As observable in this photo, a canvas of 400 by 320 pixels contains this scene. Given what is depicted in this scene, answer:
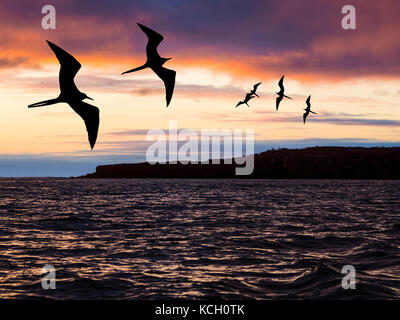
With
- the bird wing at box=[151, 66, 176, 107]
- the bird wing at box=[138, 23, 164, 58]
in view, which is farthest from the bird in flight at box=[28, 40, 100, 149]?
the bird wing at box=[138, 23, 164, 58]

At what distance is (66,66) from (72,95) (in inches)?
20.6

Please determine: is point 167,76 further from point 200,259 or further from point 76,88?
point 200,259

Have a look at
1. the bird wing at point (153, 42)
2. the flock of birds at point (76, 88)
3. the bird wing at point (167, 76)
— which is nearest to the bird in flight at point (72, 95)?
the flock of birds at point (76, 88)

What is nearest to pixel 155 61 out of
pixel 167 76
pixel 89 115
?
pixel 167 76

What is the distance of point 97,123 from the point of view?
6.55m

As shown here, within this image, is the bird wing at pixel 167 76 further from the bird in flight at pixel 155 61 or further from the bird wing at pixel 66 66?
the bird wing at pixel 66 66

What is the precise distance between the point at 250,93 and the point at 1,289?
1461 centimetres

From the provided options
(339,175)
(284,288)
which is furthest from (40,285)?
(339,175)

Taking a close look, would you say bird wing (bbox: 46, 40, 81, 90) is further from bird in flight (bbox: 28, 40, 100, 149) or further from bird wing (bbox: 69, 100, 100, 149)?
bird wing (bbox: 69, 100, 100, 149)

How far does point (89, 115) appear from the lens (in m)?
6.74

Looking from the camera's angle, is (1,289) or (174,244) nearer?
(1,289)

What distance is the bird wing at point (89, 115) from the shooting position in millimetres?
6209
